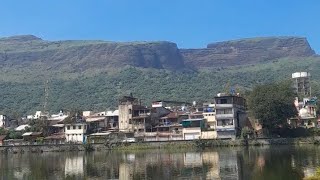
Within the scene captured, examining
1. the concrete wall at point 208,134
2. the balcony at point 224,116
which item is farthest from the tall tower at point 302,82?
the concrete wall at point 208,134

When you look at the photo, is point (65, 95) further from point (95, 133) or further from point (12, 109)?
point (95, 133)

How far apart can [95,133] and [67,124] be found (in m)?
6.37

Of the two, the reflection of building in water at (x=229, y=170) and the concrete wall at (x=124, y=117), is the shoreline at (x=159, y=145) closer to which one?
the concrete wall at (x=124, y=117)

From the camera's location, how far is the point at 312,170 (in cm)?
3597

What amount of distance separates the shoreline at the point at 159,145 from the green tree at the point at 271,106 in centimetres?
370

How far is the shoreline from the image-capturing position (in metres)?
72.0

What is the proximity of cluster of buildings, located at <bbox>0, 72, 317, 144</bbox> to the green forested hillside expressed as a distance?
49739mm

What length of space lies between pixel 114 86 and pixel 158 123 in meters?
88.8

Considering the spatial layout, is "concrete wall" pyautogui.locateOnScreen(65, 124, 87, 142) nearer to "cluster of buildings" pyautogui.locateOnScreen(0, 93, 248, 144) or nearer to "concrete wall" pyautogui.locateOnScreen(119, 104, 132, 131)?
"cluster of buildings" pyautogui.locateOnScreen(0, 93, 248, 144)

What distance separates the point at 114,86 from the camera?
17725cm

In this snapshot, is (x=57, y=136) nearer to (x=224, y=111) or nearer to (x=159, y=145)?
(x=159, y=145)

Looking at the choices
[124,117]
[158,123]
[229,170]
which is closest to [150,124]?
[158,123]

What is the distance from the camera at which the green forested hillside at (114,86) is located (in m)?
158

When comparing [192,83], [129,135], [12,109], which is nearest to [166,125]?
[129,135]
